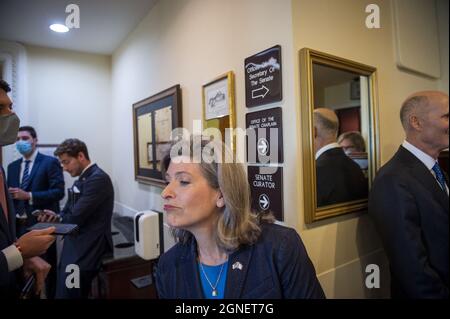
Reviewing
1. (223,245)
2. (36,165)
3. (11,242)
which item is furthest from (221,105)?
(11,242)

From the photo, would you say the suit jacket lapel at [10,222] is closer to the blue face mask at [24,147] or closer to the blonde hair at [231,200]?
the blue face mask at [24,147]

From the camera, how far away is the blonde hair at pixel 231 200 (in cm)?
62

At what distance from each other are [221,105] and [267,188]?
0.89 ft

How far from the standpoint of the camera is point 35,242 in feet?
1.92

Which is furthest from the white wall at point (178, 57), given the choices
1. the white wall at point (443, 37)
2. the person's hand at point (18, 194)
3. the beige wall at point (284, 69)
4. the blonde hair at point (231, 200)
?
the white wall at point (443, 37)

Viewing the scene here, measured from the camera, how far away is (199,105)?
0.71 metres

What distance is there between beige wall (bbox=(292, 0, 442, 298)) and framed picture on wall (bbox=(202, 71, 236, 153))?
0.18 meters

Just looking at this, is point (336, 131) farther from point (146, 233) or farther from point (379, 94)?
point (146, 233)

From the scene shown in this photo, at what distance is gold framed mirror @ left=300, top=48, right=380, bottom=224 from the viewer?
24.7 inches

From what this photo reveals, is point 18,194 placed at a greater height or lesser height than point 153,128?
lesser
